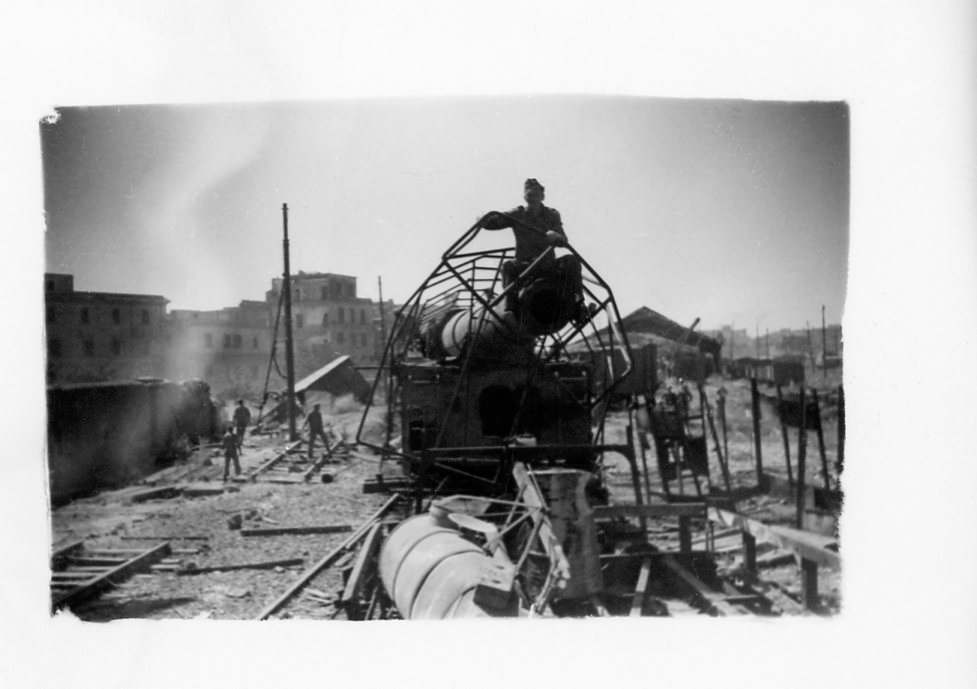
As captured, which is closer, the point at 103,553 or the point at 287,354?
the point at 103,553

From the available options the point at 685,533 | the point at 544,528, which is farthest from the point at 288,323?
the point at 685,533

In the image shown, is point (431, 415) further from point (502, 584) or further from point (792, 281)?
point (792, 281)

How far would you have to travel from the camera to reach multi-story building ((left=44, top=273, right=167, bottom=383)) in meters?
3.91

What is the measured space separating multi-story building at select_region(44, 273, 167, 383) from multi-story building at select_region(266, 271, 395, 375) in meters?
0.92

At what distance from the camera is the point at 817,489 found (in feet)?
14.5

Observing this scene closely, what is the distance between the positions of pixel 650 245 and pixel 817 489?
2.32 m

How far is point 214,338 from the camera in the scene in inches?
186

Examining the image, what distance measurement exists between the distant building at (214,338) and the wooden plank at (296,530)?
4.99ft

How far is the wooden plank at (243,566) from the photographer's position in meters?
4.48

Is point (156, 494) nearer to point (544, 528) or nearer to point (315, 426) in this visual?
point (315, 426)

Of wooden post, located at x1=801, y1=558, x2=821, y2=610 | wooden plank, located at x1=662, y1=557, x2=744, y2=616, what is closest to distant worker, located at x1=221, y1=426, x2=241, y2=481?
wooden plank, located at x1=662, y1=557, x2=744, y2=616

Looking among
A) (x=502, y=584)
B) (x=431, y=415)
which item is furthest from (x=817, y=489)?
(x=431, y=415)

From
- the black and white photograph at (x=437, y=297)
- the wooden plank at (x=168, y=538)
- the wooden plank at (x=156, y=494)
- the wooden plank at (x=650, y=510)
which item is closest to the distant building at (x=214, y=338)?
the black and white photograph at (x=437, y=297)

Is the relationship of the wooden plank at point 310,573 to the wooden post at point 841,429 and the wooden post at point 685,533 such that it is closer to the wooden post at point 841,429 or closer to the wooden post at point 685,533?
the wooden post at point 685,533
